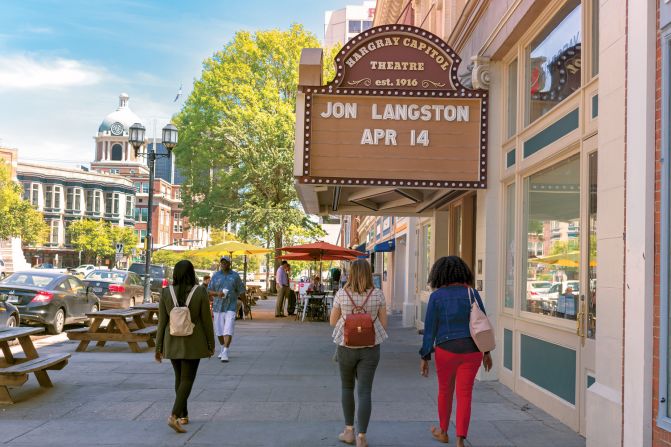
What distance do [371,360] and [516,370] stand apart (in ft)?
11.1

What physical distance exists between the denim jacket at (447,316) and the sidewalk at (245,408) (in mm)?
1014

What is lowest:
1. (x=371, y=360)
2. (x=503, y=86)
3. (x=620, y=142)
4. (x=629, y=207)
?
(x=371, y=360)

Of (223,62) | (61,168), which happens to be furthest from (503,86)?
(61,168)

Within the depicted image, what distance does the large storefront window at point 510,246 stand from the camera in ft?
30.1

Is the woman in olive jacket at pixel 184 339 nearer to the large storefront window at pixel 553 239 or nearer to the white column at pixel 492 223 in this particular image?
the large storefront window at pixel 553 239

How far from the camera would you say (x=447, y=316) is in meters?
5.82

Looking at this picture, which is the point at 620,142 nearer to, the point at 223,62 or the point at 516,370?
the point at 516,370

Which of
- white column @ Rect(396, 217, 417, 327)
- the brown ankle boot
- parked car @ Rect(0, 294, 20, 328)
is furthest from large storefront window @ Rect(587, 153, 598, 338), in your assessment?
white column @ Rect(396, 217, 417, 327)

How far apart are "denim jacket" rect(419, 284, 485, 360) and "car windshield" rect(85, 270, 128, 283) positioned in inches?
673

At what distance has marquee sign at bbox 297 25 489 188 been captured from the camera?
9.71 metres

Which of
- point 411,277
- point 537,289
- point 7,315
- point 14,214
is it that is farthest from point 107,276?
point 14,214

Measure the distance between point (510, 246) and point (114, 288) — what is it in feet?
47.5

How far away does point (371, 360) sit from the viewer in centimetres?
591

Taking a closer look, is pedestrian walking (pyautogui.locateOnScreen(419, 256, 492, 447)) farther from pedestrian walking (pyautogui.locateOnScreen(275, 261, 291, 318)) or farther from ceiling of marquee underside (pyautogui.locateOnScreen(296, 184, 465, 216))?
pedestrian walking (pyautogui.locateOnScreen(275, 261, 291, 318))
